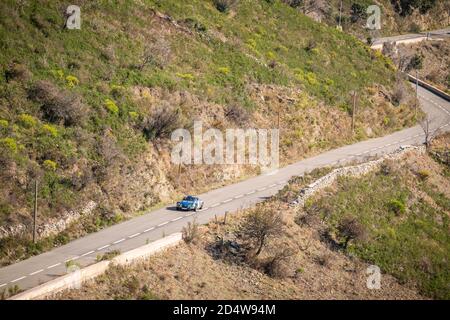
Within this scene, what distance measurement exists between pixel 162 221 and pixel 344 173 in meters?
17.1

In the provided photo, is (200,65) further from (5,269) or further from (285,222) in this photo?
(5,269)

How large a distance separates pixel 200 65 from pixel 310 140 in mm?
11528

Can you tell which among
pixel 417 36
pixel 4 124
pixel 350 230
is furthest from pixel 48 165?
pixel 417 36

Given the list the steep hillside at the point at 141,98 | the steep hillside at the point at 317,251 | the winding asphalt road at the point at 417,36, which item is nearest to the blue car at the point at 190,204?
the steep hillside at the point at 141,98

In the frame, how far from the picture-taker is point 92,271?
Result: 32.8m

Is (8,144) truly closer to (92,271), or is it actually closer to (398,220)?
(92,271)

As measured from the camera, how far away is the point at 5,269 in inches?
1342

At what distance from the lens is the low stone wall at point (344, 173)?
155 feet

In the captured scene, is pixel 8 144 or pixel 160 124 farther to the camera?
pixel 160 124

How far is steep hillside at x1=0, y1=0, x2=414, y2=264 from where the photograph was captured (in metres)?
40.5

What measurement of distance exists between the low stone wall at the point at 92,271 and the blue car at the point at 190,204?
5049 millimetres

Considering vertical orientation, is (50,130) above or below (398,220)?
above

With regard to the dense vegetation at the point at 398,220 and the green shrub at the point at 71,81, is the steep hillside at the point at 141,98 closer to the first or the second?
the green shrub at the point at 71,81
